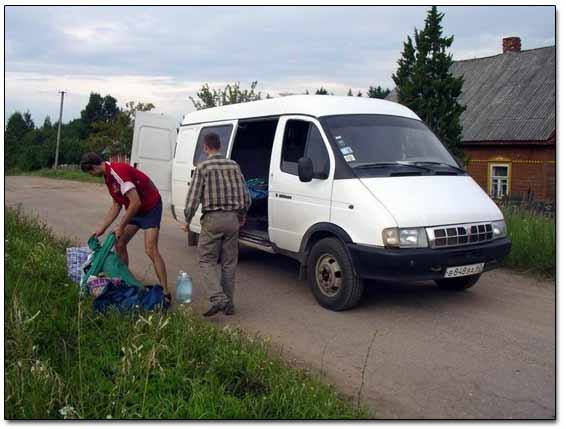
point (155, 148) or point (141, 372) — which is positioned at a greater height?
point (155, 148)

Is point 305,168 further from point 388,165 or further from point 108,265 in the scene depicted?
point 108,265

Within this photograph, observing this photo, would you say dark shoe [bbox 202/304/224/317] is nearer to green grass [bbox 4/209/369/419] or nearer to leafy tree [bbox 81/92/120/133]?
green grass [bbox 4/209/369/419]

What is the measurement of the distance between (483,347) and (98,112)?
70.2m

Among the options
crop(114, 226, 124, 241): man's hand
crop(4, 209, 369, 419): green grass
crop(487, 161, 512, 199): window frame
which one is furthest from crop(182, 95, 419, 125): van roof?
crop(487, 161, 512, 199): window frame

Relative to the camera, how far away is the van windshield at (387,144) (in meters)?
6.46

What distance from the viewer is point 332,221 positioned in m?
6.29

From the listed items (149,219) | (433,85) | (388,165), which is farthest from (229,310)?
(433,85)

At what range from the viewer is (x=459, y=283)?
23.0 ft

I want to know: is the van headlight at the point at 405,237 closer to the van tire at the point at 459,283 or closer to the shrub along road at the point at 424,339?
the shrub along road at the point at 424,339

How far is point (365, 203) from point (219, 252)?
5.31ft

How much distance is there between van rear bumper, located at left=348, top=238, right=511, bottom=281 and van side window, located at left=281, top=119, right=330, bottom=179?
1073mm

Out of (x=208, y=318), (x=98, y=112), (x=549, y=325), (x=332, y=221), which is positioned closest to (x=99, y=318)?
(x=208, y=318)

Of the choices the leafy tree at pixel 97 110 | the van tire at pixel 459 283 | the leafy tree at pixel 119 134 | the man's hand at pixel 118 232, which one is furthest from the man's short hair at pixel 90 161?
the leafy tree at pixel 97 110

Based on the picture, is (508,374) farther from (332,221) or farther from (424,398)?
(332,221)
